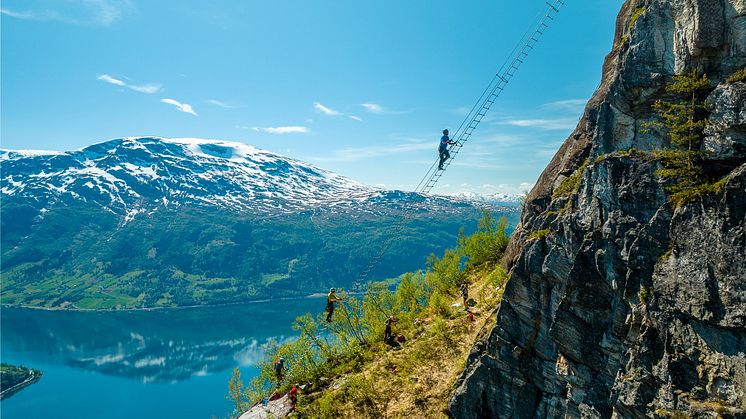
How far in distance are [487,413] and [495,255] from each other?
952 inches

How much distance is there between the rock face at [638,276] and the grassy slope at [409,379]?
8.36ft

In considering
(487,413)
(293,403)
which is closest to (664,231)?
(487,413)

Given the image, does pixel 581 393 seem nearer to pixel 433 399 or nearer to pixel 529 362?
pixel 529 362

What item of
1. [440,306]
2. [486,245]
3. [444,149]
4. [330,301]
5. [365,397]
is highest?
[444,149]

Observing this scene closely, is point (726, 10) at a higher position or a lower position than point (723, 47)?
higher

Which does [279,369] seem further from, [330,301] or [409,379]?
[409,379]

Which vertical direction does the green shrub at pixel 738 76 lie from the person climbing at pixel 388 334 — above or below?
above

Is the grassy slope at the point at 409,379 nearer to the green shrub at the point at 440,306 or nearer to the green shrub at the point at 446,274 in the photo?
the green shrub at the point at 440,306

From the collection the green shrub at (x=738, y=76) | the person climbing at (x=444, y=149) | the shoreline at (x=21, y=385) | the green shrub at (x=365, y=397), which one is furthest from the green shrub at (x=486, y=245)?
the shoreline at (x=21, y=385)

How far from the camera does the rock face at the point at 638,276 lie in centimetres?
1576

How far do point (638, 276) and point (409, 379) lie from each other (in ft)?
59.2

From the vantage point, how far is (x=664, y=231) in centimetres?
1811

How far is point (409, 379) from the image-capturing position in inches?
1221

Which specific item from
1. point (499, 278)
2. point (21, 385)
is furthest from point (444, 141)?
point (21, 385)
